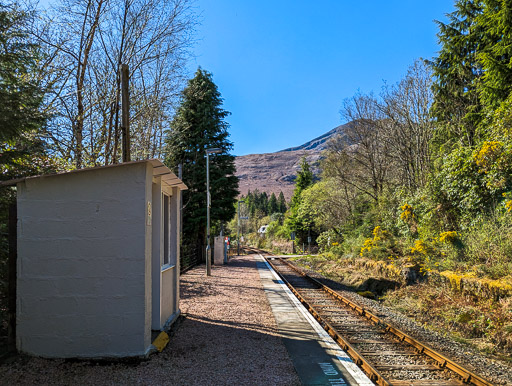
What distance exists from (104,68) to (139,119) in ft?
7.71

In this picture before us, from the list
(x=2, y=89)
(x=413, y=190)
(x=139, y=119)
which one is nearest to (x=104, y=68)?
(x=139, y=119)

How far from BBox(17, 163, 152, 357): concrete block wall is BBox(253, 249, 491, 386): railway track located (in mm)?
3777

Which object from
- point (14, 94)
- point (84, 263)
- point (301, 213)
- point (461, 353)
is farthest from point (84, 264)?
point (301, 213)

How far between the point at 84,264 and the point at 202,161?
23254 mm

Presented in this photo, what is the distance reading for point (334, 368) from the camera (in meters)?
5.80

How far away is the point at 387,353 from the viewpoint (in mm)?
6812

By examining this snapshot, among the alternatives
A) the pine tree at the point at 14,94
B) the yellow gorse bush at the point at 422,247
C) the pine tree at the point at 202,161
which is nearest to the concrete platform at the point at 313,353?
the pine tree at the point at 14,94

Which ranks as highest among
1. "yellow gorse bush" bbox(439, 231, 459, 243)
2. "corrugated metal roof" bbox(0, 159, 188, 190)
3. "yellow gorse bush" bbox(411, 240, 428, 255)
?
"corrugated metal roof" bbox(0, 159, 188, 190)

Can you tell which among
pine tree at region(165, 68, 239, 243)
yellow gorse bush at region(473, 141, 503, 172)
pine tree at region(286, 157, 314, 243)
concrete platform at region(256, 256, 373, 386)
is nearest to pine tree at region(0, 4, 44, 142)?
concrete platform at region(256, 256, 373, 386)

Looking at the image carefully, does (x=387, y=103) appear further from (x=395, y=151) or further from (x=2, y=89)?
(x=2, y=89)

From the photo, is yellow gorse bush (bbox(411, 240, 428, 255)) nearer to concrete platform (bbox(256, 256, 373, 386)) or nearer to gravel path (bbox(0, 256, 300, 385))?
concrete platform (bbox(256, 256, 373, 386))

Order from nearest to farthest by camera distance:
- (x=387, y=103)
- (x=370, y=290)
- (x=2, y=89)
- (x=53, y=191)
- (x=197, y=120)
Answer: (x=53, y=191) → (x=2, y=89) → (x=370, y=290) → (x=387, y=103) → (x=197, y=120)

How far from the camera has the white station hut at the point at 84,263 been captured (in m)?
5.60

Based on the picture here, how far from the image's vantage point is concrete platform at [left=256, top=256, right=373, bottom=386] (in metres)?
5.36
